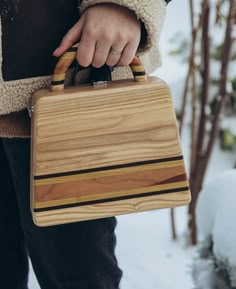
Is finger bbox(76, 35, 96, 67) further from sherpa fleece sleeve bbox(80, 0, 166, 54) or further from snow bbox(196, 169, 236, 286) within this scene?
snow bbox(196, 169, 236, 286)

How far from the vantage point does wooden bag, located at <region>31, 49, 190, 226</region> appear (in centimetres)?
110

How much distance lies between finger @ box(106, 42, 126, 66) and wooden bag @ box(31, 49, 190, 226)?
5 centimetres

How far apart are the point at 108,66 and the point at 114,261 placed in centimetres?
41

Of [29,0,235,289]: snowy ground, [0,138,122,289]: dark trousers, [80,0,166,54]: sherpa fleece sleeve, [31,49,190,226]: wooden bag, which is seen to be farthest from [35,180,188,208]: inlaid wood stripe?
[29,0,235,289]: snowy ground

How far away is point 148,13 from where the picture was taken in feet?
3.68

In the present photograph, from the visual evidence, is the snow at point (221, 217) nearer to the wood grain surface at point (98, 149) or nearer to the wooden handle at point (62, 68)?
the wood grain surface at point (98, 149)

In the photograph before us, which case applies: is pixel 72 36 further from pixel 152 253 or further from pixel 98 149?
pixel 152 253

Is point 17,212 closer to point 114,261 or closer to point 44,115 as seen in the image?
point 114,261

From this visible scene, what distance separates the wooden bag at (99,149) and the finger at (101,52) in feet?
0.13

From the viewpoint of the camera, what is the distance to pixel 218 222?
1.43 metres

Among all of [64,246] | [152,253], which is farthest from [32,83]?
[152,253]

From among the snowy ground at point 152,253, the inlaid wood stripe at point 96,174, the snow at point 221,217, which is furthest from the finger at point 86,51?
the snowy ground at point 152,253

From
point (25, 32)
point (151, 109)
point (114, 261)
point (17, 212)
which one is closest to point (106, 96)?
point (151, 109)

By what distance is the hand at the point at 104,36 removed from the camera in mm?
1105
